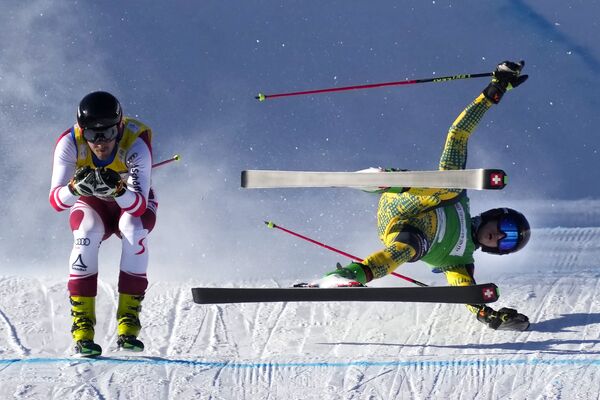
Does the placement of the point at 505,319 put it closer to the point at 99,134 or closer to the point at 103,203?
the point at 103,203

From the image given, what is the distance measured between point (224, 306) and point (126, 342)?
1.12m

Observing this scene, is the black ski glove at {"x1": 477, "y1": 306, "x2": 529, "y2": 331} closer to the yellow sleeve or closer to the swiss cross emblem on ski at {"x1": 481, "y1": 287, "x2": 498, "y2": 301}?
the swiss cross emblem on ski at {"x1": 481, "y1": 287, "x2": 498, "y2": 301}

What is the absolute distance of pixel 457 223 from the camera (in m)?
6.15

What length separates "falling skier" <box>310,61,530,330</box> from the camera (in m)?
6.01

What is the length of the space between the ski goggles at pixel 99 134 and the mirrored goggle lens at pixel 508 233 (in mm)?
2198

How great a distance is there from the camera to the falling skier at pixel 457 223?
6.01m

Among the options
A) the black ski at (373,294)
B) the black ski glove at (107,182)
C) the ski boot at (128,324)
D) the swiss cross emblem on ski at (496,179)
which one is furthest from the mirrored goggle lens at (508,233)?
the black ski glove at (107,182)

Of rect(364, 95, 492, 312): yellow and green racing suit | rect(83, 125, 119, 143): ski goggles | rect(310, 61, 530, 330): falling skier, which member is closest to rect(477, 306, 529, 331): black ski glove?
rect(310, 61, 530, 330): falling skier

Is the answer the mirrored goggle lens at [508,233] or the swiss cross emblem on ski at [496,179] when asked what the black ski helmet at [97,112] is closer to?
the swiss cross emblem on ski at [496,179]

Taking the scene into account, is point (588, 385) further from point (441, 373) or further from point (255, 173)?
point (255, 173)

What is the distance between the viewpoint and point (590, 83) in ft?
30.0

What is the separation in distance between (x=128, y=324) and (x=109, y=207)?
592 millimetres

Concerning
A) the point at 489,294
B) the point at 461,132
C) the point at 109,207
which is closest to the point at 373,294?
the point at 489,294

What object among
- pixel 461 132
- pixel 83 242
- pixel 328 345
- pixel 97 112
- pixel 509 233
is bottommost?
pixel 328 345
